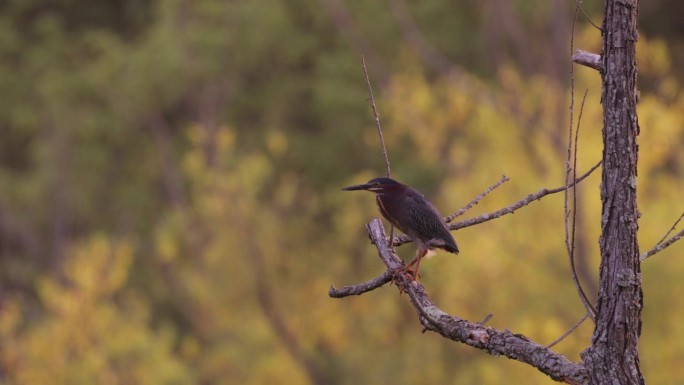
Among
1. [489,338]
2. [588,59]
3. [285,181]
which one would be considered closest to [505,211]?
[489,338]

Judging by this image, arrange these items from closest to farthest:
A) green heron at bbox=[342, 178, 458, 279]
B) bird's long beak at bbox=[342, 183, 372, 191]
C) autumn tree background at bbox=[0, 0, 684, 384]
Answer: bird's long beak at bbox=[342, 183, 372, 191] < green heron at bbox=[342, 178, 458, 279] < autumn tree background at bbox=[0, 0, 684, 384]

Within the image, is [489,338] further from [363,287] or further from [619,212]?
[363,287]

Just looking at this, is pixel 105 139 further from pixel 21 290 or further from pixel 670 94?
pixel 670 94

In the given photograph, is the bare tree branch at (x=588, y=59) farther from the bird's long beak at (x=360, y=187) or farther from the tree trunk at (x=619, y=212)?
the bird's long beak at (x=360, y=187)

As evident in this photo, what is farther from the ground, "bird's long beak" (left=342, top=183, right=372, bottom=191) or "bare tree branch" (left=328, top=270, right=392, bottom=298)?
"bird's long beak" (left=342, top=183, right=372, bottom=191)

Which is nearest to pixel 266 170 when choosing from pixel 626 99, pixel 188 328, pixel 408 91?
pixel 408 91

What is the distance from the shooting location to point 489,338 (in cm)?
379

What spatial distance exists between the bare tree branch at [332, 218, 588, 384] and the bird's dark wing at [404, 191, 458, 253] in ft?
1.98

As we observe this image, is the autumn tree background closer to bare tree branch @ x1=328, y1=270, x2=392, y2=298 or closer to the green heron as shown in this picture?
the green heron

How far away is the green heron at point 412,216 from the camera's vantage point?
507 centimetres

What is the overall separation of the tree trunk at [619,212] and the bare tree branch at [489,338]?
0.31 ft

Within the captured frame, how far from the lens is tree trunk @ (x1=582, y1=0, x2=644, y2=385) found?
3453mm

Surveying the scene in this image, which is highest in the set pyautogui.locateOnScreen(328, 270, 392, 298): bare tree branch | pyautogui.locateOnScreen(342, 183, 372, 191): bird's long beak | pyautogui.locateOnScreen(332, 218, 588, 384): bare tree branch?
pyautogui.locateOnScreen(342, 183, 372, 191): bird's long beak

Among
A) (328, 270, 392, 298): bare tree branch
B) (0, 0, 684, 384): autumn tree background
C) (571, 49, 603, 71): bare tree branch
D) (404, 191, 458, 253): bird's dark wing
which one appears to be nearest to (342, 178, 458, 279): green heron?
(404, 191, 458, 253): bird's dark wing
